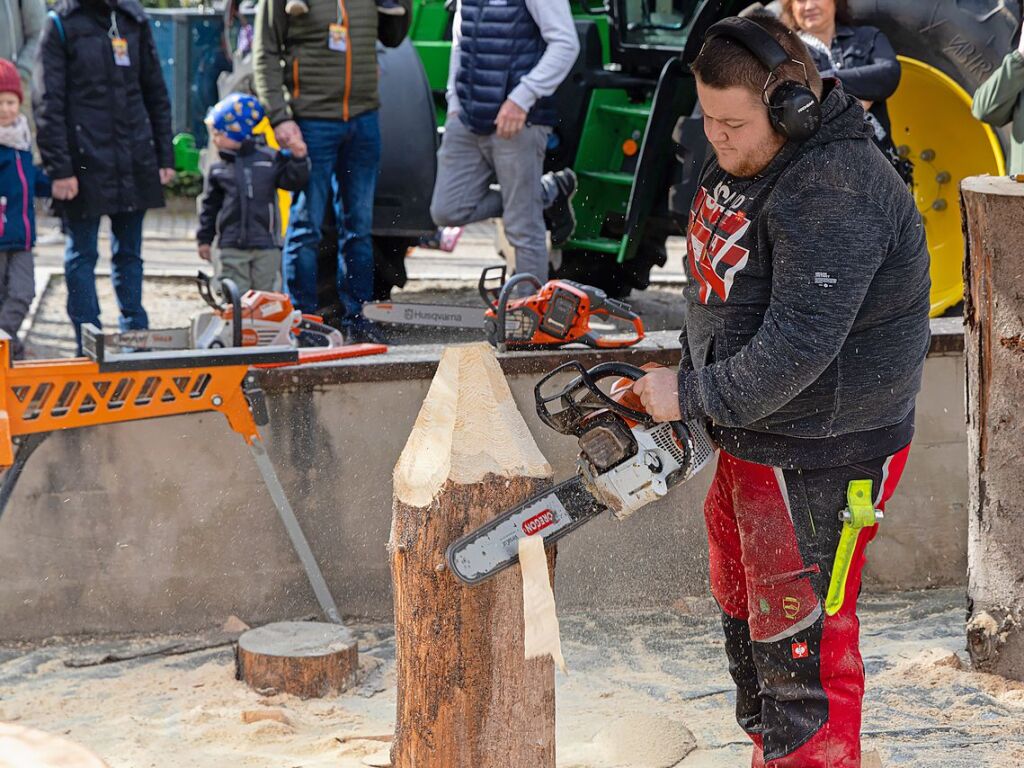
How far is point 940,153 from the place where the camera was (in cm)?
587

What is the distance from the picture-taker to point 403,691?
2.62 m

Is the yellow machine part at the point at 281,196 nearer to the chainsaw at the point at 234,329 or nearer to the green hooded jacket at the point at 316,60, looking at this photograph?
the green hooded jacket at the point at 316,60

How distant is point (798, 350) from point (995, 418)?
4.37ft

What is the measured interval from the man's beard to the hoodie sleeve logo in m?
0.07

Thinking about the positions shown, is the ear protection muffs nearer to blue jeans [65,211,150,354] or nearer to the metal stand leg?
the metal stand leg

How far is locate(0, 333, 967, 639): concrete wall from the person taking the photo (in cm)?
380

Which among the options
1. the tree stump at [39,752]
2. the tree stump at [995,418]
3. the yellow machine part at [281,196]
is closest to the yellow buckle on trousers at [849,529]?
the tree stump at [995,418]

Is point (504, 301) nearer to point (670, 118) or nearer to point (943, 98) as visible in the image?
point (670, 118)

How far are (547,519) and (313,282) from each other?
11.8ft

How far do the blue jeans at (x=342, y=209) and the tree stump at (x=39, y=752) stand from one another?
426 centimetres

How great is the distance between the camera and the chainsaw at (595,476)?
2.44m

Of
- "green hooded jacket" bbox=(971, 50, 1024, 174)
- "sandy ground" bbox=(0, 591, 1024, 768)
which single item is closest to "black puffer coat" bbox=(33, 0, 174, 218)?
"sandy ground" bbox=(0, 591, 1024, 768)

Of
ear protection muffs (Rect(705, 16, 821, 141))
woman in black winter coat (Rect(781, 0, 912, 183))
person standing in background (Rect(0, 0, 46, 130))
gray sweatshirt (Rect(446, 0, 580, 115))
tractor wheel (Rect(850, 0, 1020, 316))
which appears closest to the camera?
ear protection muffs (Rect(705, 16, 821, 141))

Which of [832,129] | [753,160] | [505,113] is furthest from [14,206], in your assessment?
[832,129]
